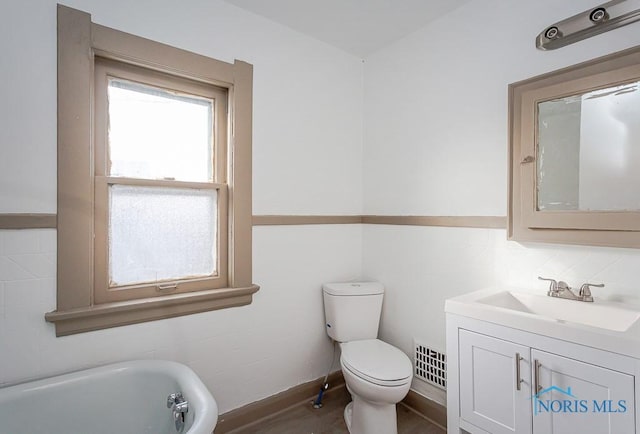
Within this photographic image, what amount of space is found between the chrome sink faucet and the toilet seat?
2.68ft

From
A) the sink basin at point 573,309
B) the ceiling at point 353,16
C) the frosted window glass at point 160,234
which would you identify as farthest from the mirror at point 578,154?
the frosted window glass at point 160,234

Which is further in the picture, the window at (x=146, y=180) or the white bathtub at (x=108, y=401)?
the window at (x=146, y=180)

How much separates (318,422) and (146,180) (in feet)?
5.74

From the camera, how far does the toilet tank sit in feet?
7.30

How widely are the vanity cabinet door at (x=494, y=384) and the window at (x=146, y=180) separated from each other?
1251mm

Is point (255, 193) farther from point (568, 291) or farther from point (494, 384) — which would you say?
point (568, 291)

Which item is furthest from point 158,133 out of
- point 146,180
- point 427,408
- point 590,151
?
point 427,408

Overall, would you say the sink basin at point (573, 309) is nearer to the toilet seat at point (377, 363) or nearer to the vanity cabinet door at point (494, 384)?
the vanity cabinet door at point (494, 384)

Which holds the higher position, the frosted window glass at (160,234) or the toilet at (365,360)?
the frosted window glass at (160,234)

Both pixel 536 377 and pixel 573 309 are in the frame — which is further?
pixel 573 309

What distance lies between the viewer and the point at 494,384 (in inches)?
55.4

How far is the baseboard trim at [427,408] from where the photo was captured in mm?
2002

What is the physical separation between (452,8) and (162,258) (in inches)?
88.7
